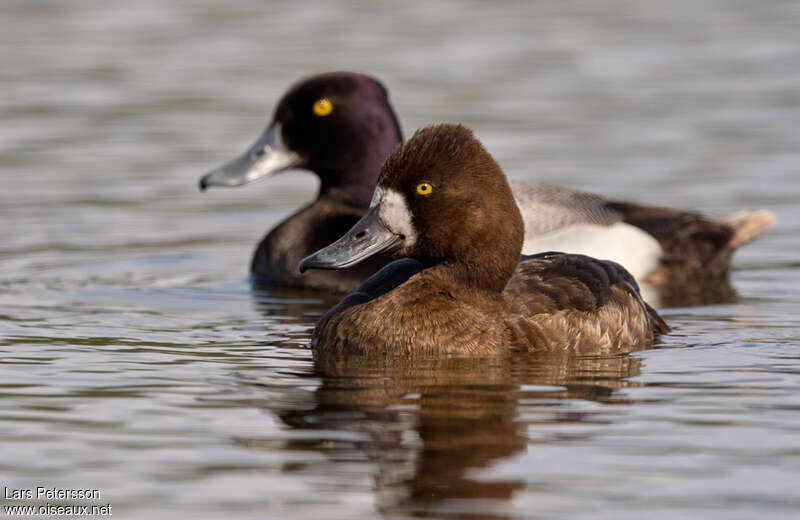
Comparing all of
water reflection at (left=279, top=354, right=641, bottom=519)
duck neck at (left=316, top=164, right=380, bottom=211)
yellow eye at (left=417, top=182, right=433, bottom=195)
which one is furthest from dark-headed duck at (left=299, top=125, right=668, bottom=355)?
duck neck at (left=316, top=164, right=380, bottom=211)

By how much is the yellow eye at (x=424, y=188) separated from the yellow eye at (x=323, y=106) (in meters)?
3.04

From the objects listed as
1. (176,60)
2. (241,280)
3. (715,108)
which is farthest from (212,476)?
(176,60)

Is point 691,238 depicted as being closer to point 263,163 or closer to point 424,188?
point 263,163

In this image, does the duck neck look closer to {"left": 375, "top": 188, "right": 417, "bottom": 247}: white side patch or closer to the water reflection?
{"left": 375, "top": 188, "right": 417, "bottom": 247}: white side patch

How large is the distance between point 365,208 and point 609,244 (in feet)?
4.58

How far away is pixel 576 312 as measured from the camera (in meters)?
6.59

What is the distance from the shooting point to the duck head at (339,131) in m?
9.23

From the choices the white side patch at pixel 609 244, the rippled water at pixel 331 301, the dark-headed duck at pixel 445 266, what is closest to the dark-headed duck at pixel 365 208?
the white side patch at pixel 609 244

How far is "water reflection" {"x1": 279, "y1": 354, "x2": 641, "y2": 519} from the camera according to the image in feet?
14.4

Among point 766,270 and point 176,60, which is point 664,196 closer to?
point 766,270

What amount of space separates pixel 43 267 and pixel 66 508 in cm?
511

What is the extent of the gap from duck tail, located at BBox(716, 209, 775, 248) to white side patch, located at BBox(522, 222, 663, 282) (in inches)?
20.8

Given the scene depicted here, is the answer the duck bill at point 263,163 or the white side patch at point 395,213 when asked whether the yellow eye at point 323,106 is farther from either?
the white side patch at point 395,213

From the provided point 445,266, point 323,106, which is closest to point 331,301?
point 323,106
